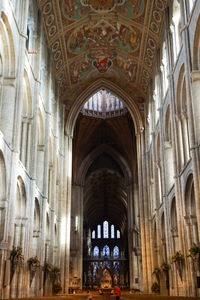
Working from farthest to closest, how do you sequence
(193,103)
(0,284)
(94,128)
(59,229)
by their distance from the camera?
(94,128), (59,229), (193,103), (0,284)

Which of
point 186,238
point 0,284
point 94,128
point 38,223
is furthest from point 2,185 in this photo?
point 94,128

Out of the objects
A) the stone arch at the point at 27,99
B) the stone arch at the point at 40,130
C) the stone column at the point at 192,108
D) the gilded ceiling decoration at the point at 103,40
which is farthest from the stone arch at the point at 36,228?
the gilded ceiling decoration at the point at 103,40

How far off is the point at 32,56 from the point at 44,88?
3.29 metres

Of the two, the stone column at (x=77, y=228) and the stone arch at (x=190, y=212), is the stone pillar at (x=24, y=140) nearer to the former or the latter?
the stone arch at (x=190, y=212)

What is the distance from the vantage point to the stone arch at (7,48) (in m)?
14.9

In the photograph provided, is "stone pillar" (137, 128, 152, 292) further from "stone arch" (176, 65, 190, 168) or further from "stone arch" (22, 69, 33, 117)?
"stone arch" (22, 69, 33, 117)

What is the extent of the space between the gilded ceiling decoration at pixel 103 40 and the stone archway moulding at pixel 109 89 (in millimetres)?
462

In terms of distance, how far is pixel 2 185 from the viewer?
14.0 m

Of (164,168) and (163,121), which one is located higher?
(163,121)

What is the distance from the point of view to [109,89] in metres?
32.3

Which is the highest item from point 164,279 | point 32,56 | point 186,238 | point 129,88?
point 129,88

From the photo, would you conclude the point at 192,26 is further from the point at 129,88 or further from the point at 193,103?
the point at 129,88

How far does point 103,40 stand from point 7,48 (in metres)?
13.6

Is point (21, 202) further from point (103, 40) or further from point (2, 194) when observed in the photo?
point (103, 40)
